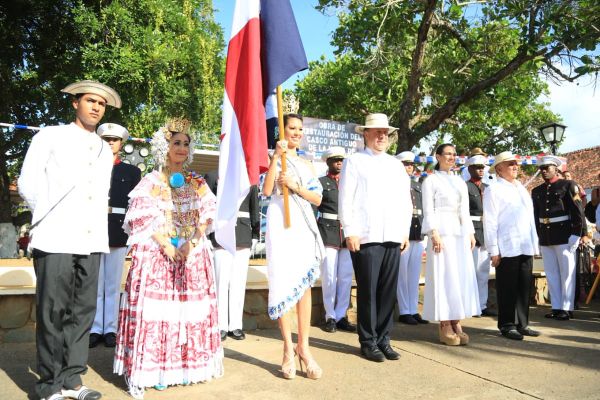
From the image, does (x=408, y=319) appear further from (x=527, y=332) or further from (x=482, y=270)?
(x=482, y=270)

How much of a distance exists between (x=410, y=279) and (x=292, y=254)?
10.7ft

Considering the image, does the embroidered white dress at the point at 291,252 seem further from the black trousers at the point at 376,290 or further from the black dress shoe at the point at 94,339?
the black dress shoe at the point at 94,339

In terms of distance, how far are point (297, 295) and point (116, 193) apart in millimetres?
2525

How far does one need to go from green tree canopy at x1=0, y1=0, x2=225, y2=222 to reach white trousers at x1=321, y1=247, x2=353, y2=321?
376 inches

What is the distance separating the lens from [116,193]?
5.54 metres

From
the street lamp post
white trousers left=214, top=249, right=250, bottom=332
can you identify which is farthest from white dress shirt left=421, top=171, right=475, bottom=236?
the street lamp post

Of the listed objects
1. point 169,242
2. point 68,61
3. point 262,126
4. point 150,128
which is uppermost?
point 68,61

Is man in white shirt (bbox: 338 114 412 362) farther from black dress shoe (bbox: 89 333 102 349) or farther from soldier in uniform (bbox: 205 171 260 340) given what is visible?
black dress shoe (bbox: 89 333 102 349)

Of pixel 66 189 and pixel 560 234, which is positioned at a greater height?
pixel 66 189

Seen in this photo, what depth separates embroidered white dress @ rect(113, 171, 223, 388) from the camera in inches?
150

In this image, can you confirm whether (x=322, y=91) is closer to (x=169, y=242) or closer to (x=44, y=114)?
(x=44, y=114)

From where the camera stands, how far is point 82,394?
3.54 meters

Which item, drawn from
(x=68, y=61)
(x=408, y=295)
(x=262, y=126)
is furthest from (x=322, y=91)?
(x=262, y=126)

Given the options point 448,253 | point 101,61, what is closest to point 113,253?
point 448,253
